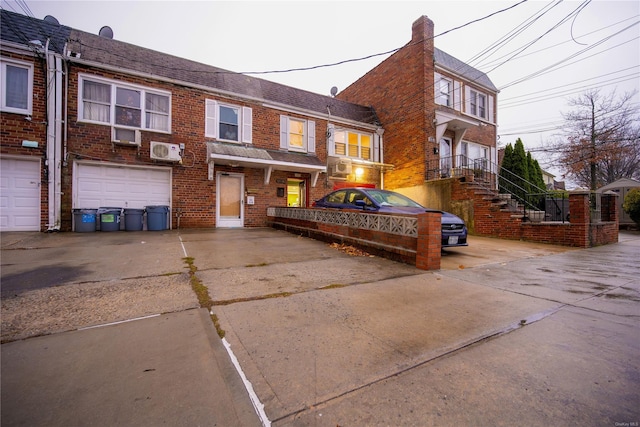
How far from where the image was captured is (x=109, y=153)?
353 inches

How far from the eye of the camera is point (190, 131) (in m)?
10.2

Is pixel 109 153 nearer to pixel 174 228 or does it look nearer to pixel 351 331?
pixel 174 228

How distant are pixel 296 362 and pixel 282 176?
35.7 feet

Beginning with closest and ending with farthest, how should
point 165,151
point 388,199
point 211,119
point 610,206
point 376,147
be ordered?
1. point 388,199
2. point 610,206
3. point 165,151
4. point 211,119
5. point 376,147

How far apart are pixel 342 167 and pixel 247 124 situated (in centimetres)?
482

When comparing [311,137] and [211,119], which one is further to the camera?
[311,137]

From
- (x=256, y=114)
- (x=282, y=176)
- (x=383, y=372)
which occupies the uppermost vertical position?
(x=256, y=114)

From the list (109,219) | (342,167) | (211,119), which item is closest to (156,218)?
(109,219)

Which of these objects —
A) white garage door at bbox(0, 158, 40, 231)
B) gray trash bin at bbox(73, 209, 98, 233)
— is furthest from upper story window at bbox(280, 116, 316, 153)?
white garage door at bbox(0, 158, 40, 231)

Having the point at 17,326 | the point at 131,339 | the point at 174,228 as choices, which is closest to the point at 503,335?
the point at 131,339

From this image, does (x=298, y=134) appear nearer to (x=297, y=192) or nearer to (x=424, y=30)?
(x=297, y=192)

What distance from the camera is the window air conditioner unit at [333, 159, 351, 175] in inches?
512

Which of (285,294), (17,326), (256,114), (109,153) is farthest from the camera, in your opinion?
(256,114)

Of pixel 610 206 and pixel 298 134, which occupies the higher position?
pixel 298 134
